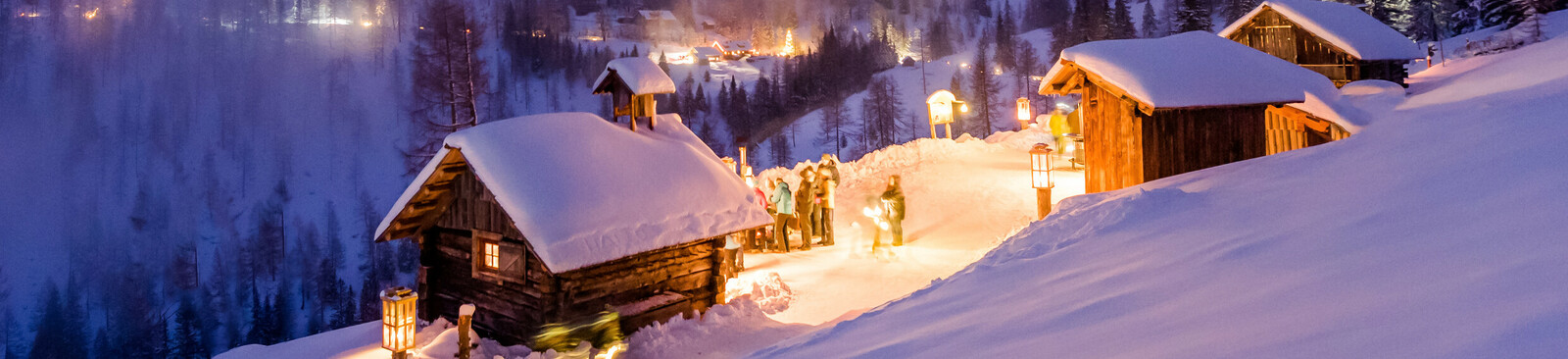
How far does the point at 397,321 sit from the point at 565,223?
8.47ft

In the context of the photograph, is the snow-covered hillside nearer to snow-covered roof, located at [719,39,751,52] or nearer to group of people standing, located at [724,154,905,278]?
group of people standing, located at [724,154,905,278]

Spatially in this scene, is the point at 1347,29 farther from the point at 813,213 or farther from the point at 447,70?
the point at 447,70

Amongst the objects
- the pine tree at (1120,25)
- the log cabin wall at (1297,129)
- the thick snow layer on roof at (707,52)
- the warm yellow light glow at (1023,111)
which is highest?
the thick snow layer on roof at (707,52)

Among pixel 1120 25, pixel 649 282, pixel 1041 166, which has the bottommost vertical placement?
pixel 649 282

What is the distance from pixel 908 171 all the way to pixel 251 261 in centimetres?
6515

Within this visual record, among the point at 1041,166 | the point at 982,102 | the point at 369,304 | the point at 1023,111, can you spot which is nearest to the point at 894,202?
the point at 1041,166

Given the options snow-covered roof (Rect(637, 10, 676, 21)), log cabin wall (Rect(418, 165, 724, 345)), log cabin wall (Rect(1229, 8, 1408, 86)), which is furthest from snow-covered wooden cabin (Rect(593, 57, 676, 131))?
snow-covered roof (Rect(637, 10, 676, 21))

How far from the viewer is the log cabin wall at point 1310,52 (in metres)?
23.2

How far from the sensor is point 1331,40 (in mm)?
22688

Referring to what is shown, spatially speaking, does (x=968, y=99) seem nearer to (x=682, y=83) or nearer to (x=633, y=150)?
(x=682, y=83)

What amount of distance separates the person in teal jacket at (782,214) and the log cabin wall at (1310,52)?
17848 millimetres

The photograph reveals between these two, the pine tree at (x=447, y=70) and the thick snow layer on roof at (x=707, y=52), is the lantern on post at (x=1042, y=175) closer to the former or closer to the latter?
the pine tree at (x=447, y=70)

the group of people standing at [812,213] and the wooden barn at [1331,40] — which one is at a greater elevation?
the wooden barn at [1331,40]

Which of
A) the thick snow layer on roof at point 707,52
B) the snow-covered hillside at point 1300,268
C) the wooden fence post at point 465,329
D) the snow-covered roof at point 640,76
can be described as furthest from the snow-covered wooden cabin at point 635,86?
the thick snow layer on roof at point 707,52
